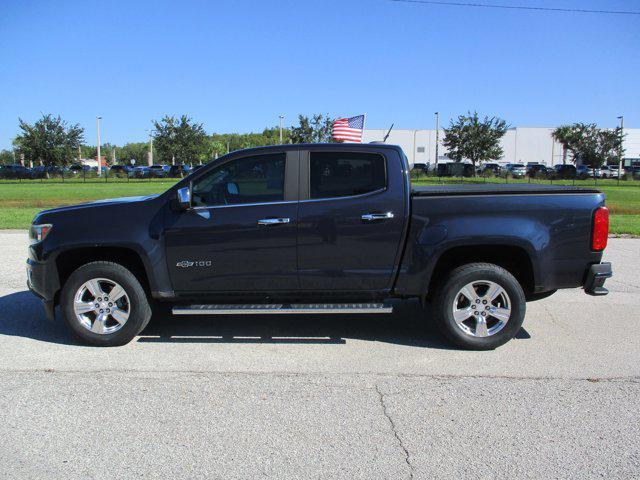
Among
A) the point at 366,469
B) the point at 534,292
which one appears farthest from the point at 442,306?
the point at 366,469

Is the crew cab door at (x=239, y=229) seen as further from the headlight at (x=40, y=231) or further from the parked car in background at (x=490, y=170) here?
the parked car in background at (x=490, y=170)

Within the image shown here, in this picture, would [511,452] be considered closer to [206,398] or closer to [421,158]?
[206,398]

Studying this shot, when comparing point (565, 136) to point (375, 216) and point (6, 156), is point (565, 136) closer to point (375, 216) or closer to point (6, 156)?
point (375, 216)

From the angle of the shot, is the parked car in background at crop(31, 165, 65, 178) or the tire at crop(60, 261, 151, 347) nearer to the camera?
the tire at crop(60, 261, 151, 347)

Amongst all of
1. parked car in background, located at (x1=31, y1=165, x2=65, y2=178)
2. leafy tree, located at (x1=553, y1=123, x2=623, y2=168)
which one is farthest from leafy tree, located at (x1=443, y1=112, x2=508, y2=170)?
parked car in background, located at (x1=31, y1=165, x2=65, y2=178)

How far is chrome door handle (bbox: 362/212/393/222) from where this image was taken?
501cm

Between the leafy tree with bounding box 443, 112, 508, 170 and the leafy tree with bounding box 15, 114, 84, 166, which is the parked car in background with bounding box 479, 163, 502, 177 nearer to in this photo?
the leafy tree with bounding box 443, 112, 508, 170

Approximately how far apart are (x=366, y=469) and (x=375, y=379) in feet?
4.42

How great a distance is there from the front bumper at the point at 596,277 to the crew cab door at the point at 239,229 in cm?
268

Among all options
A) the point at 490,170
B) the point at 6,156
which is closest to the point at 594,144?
the point at 490,170

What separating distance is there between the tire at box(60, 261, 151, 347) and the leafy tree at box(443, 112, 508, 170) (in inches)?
2128

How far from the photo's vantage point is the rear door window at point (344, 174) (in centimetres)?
513

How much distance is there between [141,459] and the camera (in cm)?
325

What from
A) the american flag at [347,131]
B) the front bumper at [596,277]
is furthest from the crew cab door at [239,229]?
the american flag at [347,131]
